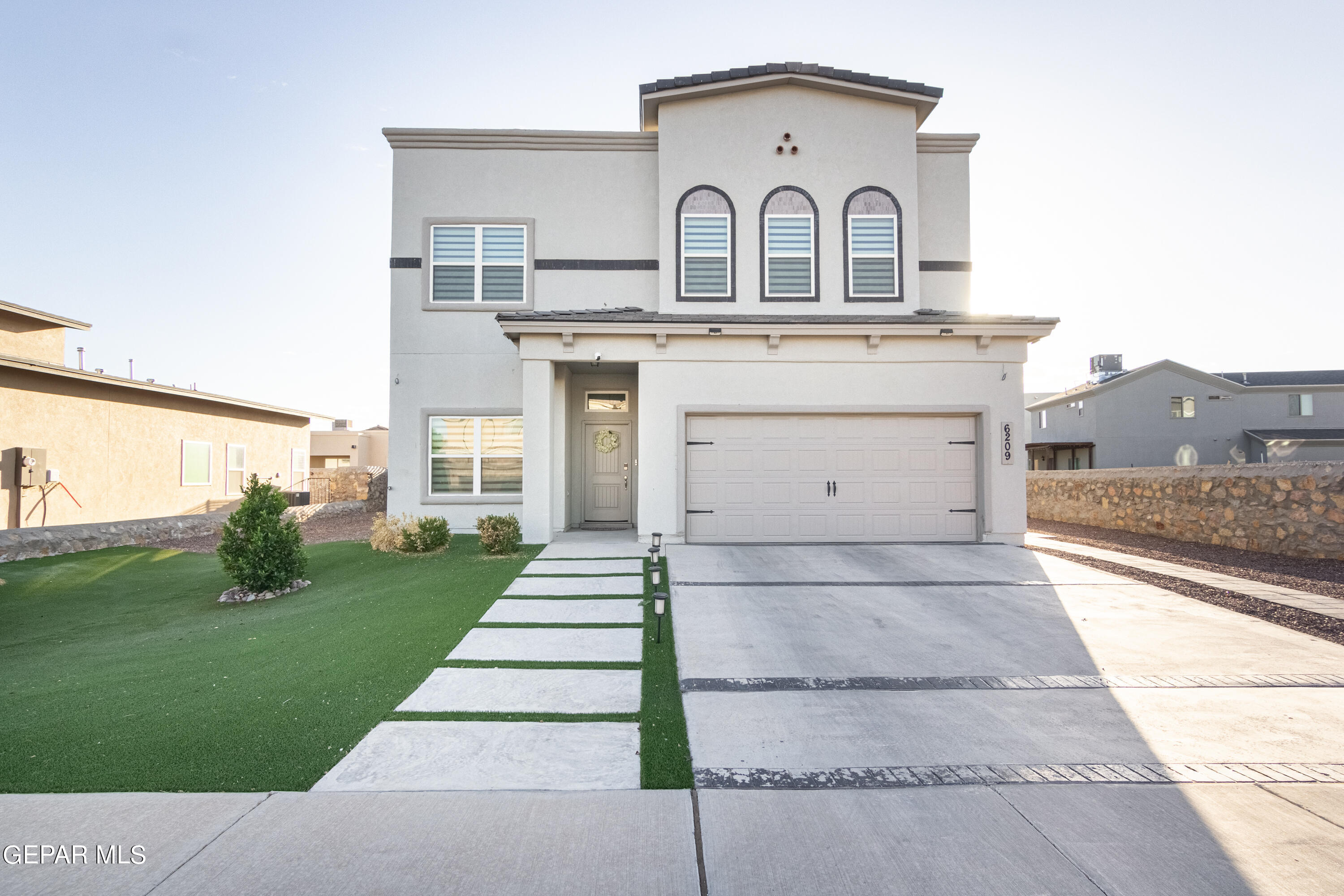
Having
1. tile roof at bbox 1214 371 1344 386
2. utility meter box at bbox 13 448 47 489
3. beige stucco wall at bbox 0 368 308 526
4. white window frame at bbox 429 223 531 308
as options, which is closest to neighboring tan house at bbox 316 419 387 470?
beige stucco wall at bbox 0 368 308 526

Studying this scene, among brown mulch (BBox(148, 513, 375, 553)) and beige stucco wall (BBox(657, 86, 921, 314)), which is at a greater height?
beige stucco wall (BBox(657, 86, 921, 314))

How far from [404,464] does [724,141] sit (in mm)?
9170

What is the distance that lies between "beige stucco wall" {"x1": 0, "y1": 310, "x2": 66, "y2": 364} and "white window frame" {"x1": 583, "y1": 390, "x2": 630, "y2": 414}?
14.3 metres

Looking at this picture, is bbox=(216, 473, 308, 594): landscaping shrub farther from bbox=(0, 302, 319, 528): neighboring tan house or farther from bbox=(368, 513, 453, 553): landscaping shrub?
bbox=(0, 302, 319, 528): neighboring tan house

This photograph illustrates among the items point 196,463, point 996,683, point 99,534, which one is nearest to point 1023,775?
point 996,683

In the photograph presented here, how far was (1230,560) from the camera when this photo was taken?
1078 cm

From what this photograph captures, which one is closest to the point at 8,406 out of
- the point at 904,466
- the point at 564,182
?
the point at 564,182

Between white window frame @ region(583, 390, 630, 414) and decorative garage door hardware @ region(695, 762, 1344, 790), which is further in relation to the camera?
white window frame @ region(583, 390, 630, 414)

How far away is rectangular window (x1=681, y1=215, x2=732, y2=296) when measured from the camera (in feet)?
40.7

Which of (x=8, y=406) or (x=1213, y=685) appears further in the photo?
(x=8, y=406)

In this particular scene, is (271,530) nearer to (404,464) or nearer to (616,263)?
(404,464)

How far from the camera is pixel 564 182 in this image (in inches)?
507

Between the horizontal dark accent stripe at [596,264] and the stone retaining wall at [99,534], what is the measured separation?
7.38 m

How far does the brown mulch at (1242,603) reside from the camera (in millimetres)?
6391
